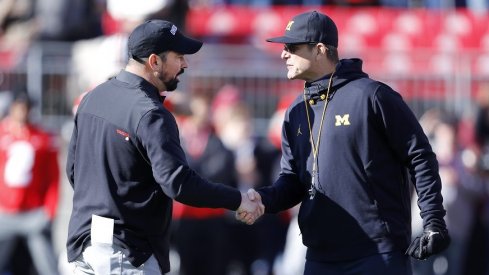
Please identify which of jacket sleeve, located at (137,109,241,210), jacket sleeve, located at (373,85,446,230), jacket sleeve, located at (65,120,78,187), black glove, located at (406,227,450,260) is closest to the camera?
jacket sleeve, located at (137,109,241,210)

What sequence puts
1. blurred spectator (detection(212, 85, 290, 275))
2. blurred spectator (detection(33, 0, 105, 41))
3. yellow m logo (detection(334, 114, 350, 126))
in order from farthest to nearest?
blurred spectator (detection(33, 0, 105, 41))
blurred spectator (detection(212, 85, 290, 275))
yellow m logo (detection(334, 114, 350, 126))

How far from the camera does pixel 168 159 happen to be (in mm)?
6367

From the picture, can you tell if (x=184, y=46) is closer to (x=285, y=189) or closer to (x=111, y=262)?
(x=285, y=189)

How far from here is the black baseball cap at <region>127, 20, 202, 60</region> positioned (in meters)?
6.66

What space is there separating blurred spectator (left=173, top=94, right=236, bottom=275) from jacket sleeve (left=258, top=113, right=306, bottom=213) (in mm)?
4414

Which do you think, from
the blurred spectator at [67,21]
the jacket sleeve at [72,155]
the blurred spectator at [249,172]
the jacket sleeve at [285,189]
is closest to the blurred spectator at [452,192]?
the blurred spectator at [249,172]

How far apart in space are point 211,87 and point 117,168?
654 centimetres

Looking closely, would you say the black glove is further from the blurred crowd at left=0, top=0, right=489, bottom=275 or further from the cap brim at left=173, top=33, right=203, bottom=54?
the blurred crowd at left=0, top=0, right=489, bottom=275

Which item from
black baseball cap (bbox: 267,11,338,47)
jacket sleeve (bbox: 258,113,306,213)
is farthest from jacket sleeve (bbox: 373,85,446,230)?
jacket sleeve (bbox: 258,113,306,213)

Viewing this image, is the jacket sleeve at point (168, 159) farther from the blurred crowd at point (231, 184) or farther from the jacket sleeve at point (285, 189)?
the blurred crowd at point (231, 184)

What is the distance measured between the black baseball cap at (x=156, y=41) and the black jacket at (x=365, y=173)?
33.1 inches

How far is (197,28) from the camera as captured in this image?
14656mm

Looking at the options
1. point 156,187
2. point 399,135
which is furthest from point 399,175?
point 156,187

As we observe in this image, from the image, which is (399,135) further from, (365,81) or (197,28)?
(197,28)
